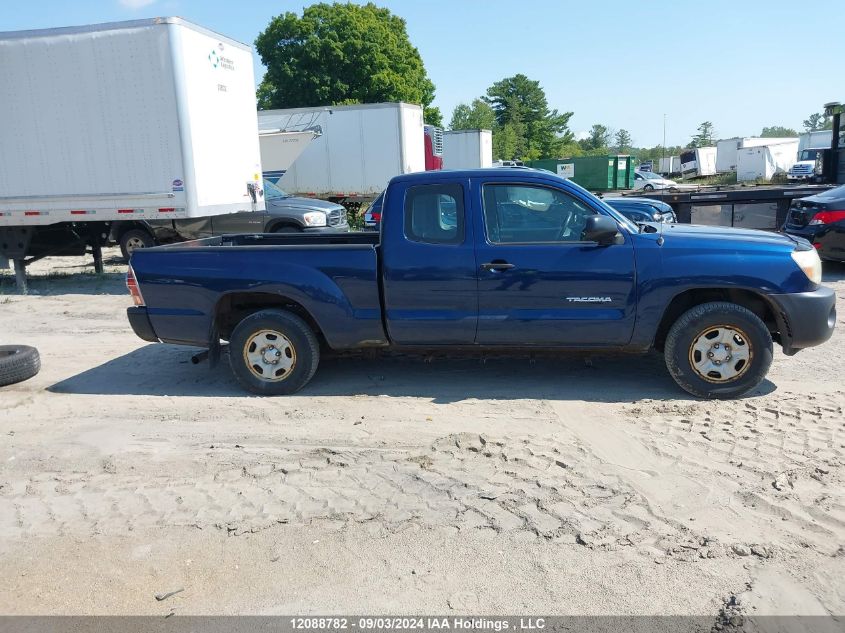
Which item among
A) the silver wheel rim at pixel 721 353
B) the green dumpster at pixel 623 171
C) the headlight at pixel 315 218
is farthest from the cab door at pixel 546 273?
the green dumpster at pixel 623 171

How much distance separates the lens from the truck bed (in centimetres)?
577

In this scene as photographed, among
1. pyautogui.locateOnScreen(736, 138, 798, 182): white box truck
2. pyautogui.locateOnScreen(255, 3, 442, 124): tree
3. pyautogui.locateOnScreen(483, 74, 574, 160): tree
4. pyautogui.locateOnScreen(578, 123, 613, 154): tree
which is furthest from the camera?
pyautogui.locateOnScreen(578, 123, 613, 154): tree

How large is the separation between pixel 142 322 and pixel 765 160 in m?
52.2

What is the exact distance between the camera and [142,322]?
6.15m

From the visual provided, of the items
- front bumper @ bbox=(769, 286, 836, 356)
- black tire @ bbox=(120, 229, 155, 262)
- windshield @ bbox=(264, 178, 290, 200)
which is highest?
windshield @ bbox=(264, 178, 290, 200)

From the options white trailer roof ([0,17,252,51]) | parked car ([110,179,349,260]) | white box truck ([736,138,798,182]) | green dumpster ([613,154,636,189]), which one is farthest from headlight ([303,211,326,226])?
white box truck ([736,138,798,182])

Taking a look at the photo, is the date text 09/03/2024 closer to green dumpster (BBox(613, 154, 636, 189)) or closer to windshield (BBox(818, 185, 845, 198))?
windshield (BBox(818, 185, 845, 198))

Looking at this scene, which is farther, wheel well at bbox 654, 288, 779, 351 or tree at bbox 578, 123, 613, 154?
tree at bbox 578, 123, 613, 154

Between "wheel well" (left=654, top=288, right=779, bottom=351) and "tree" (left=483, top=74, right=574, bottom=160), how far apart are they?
67.9 meters

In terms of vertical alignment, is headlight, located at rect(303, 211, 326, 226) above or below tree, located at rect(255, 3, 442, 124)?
below

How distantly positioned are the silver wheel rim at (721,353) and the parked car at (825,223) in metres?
6.36

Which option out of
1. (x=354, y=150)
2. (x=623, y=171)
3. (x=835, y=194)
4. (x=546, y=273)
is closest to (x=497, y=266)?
(x=546, y=273)

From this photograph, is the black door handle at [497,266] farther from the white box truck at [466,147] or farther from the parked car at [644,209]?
the white box truck at [466,147]

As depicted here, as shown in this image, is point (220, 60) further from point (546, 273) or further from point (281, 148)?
point (546, 273)
